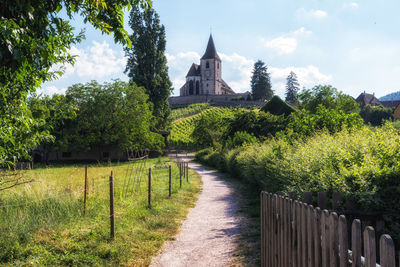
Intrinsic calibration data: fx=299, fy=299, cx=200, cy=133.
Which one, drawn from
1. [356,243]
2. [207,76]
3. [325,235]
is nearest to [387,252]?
[356,243]

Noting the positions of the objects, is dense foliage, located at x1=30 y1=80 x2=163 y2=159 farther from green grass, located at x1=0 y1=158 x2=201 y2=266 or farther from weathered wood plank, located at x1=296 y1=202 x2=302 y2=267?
weathered wood plank, located at x1=296 y1=202 x2=302 y2=267

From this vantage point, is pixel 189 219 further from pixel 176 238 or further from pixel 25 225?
pixel 25 225

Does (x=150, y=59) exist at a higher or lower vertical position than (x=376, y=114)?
higher

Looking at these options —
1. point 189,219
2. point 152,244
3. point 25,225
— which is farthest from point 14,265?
point 189,219

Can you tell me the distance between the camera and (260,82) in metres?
90.6

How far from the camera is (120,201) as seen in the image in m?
8.72

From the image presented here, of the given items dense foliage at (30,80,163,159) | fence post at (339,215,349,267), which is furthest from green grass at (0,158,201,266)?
dense foliage at (30,80,163,159)

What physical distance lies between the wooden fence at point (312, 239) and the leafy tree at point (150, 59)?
3466cm

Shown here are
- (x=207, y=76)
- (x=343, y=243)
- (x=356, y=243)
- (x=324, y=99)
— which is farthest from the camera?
(x=207, y=76)

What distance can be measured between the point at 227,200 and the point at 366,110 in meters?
73.5

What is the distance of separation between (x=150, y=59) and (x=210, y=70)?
7269cm

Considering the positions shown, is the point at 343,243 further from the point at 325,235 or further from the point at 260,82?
the point at 260,82

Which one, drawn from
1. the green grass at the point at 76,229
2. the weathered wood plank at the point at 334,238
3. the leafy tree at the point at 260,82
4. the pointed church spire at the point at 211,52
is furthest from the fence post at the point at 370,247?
the pointed church spire at the point at 211,52

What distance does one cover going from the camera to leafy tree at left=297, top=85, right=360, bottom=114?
5038cm
